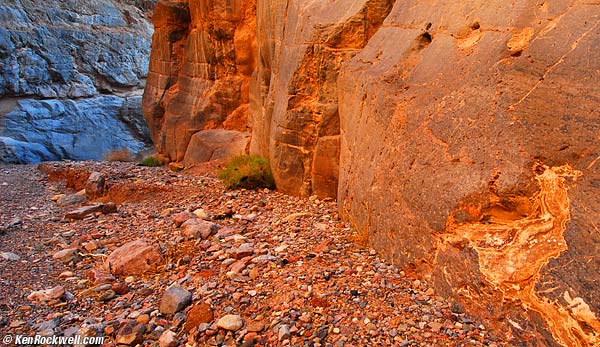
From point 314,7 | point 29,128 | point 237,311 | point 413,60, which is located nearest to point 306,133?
point 314,7

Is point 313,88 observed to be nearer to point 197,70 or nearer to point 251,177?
point 251,177

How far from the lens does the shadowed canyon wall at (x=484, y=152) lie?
2439mm

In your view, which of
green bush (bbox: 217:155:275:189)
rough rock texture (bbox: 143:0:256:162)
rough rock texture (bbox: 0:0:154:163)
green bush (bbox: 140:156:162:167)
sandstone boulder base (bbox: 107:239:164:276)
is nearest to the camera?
sandstone boulder base (bbox: 107:239:164:276)

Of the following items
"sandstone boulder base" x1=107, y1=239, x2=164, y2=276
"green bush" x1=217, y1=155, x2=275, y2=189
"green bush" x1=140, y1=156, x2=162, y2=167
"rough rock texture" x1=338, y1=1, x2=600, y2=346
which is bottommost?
"green bush" x1=140, y1=156, x2=162, y2=167

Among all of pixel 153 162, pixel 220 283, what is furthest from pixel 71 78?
pixel 220 283

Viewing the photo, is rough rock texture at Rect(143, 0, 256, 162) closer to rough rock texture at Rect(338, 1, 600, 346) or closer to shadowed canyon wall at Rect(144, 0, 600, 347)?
shadowed canyon wall at Rect(144, 0, 600, 347)

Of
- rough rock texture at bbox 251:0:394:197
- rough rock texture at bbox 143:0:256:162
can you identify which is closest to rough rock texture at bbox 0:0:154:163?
rough rock texture at bbox 143:0:256:162

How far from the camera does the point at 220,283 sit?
366cm

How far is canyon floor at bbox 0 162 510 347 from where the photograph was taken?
9.62 feet

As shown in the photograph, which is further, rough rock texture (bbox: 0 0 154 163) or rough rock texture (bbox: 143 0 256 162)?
rough rock texture (bbox: 0 0 154 163)

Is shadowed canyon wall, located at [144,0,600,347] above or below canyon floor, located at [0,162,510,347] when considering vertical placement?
above

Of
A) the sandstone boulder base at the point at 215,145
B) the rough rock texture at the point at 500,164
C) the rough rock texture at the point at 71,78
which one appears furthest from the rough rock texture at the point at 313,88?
the rough rock texture at the point at 71,78

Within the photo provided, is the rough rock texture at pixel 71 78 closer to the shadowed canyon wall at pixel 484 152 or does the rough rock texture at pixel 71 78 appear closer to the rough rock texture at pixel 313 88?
the rough rock texture at pixel 313 88

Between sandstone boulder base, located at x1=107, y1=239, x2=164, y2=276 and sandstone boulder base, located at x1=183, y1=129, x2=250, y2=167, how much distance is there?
4611 mm
